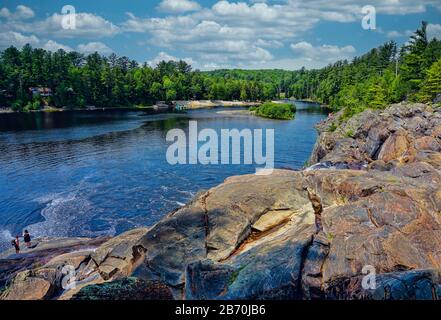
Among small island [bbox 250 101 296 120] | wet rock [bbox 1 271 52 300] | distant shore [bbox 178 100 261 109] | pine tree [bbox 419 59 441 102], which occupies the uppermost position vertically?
pine tree [bbox 419 59 441 102]

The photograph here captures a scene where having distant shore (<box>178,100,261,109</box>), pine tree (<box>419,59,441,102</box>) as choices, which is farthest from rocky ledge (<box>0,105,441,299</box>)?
distant shore (<box>178,100,261,109</box>)

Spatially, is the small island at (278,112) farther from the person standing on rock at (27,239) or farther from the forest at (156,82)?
the person standing on rock at (27,239)

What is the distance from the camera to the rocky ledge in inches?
378

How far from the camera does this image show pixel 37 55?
125 meters

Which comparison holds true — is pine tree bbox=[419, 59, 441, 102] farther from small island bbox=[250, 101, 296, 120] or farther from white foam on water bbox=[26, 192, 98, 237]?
white foam on water bbox=[26, 192, 98, 237]

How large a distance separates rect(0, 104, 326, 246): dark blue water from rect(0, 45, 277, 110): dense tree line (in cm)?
5262

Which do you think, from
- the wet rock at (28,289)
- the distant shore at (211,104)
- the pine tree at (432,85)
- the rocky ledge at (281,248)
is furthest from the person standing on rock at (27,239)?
the distant shore at (211,104)

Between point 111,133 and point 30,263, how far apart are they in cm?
5269

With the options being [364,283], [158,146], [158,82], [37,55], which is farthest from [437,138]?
[158,82]

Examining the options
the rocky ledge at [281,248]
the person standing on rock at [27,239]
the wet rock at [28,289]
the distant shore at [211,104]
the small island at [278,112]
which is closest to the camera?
the rocky ledge at [281,248]

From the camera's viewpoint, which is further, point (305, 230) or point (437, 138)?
point (437, 138)

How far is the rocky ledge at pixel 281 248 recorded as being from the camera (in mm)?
9594

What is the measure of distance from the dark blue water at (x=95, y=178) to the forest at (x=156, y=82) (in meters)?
20.6
